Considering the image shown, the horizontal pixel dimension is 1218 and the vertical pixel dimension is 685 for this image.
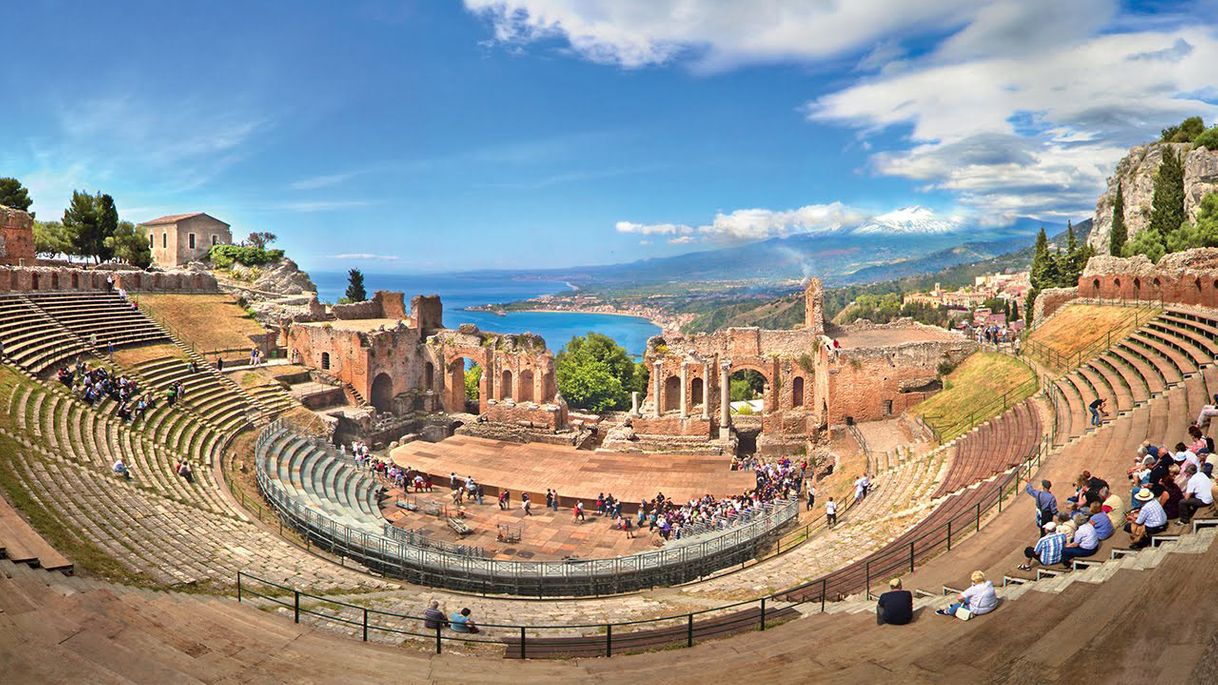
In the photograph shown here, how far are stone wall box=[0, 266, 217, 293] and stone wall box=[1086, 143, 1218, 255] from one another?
198ft

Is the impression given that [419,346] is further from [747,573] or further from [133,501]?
[747,573]

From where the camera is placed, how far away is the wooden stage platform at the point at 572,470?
87.7 ft

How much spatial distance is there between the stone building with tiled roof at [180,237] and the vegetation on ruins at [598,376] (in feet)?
111

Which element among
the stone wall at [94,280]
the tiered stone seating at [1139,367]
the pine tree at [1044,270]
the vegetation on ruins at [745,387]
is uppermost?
the pine tree at [1044,270]

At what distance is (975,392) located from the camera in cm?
2689

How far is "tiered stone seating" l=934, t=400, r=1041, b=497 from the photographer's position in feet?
59.6

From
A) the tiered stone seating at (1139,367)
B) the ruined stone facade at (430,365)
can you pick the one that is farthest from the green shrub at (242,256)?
the tiered stone seating at (1139,367)

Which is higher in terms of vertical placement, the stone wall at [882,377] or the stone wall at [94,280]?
the stone wall at [94,280]

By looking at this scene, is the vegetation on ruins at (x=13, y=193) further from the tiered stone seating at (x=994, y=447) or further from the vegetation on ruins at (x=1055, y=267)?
the vegetation on ruins at (x=1055, y=267)

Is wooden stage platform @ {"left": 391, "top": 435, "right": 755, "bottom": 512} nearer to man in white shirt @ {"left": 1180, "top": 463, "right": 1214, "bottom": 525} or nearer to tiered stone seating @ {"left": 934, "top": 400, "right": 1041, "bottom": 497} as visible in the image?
tiered stone seating @ {"left": 934, "top": 400, "right": 1041, "bottom": 497}

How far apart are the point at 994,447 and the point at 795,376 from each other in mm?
16850

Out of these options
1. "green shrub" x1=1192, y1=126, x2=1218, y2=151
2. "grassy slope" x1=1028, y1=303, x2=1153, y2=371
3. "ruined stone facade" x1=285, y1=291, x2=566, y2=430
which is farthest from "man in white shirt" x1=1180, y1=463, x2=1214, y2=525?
"green shrub" x1=1192, y1=126, x2=1218, y2=151

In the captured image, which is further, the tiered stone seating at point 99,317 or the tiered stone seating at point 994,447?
the tiered stone seating at point 99,317

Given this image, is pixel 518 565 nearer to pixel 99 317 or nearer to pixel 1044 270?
pixel 99 317
